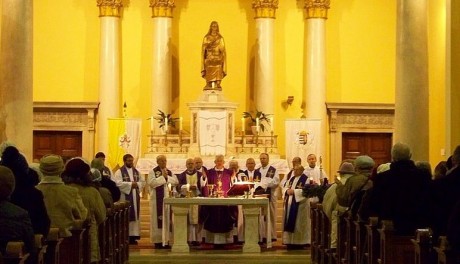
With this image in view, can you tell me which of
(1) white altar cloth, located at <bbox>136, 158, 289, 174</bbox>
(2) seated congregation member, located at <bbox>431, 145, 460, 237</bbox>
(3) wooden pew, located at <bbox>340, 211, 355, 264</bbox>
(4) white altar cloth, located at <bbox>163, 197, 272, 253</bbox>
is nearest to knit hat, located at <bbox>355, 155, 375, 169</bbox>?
(3) wooden pew, located at <bbox>340, 211, 355, 264</bbox>

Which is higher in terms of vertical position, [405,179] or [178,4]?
[178,4]

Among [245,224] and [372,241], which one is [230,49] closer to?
[245,224]

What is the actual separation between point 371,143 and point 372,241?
1524 centimetres

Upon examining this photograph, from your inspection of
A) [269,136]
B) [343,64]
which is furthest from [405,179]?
[343,64]

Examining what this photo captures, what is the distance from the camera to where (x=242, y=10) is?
84.1 ft

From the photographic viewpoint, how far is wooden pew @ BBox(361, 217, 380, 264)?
33.3 ft

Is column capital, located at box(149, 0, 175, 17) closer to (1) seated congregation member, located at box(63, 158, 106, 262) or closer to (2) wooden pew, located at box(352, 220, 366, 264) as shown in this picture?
(1) seated congregation member, located at box(63, 158, 106, 262)

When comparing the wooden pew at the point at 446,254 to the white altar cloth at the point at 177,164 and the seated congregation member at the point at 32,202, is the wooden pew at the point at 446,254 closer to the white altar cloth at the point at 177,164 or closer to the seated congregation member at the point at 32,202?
the seated congregation member at the point at 32,202

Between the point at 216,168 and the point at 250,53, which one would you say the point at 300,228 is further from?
the point at 250,53

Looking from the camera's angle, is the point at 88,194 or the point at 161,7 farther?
the point at 161,7

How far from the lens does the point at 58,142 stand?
25219 mm

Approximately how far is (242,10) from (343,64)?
2.89 m

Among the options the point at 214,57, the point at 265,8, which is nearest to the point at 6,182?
the point at 214,57

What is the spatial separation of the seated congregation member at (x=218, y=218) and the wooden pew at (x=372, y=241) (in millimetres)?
7623
